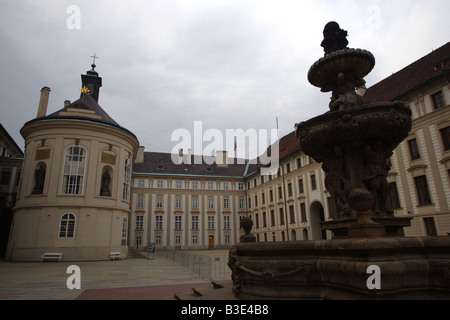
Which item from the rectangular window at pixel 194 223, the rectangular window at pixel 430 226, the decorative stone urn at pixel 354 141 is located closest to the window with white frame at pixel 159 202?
the rectangular window at pixel 194 223

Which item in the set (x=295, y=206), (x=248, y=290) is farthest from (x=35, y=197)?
(x=295, y=206)

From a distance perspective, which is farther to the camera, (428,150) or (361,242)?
(428,150)

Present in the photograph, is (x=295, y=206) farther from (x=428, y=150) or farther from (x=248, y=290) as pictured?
(x=248, y=290)

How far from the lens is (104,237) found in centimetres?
2461

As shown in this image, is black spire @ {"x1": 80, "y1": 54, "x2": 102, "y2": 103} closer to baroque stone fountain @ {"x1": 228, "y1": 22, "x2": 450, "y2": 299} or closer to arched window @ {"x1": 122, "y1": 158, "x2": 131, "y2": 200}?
arched window @ {"x1": 122, "y1": 158, "x2": 131, "y2": 200}

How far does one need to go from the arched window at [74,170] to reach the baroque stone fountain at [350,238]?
21463 mm

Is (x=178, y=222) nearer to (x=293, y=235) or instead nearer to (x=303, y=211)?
(x=293, y=235)

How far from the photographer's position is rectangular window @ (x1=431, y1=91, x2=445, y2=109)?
21344 millimetres

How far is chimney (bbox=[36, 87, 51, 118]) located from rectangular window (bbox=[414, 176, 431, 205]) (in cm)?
3630

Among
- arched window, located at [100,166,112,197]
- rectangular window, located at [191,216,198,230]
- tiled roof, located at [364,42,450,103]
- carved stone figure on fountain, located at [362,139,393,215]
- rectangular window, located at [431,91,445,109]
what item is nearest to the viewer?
carved stone figure on fountain, located at [362,139,393,215]

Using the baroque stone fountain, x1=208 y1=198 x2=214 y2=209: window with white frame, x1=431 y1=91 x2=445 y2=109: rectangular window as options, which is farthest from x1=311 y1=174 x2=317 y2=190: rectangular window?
the baroque stone fountain

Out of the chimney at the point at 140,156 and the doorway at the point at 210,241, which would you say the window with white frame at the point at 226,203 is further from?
the chimney at the point at 140,156
